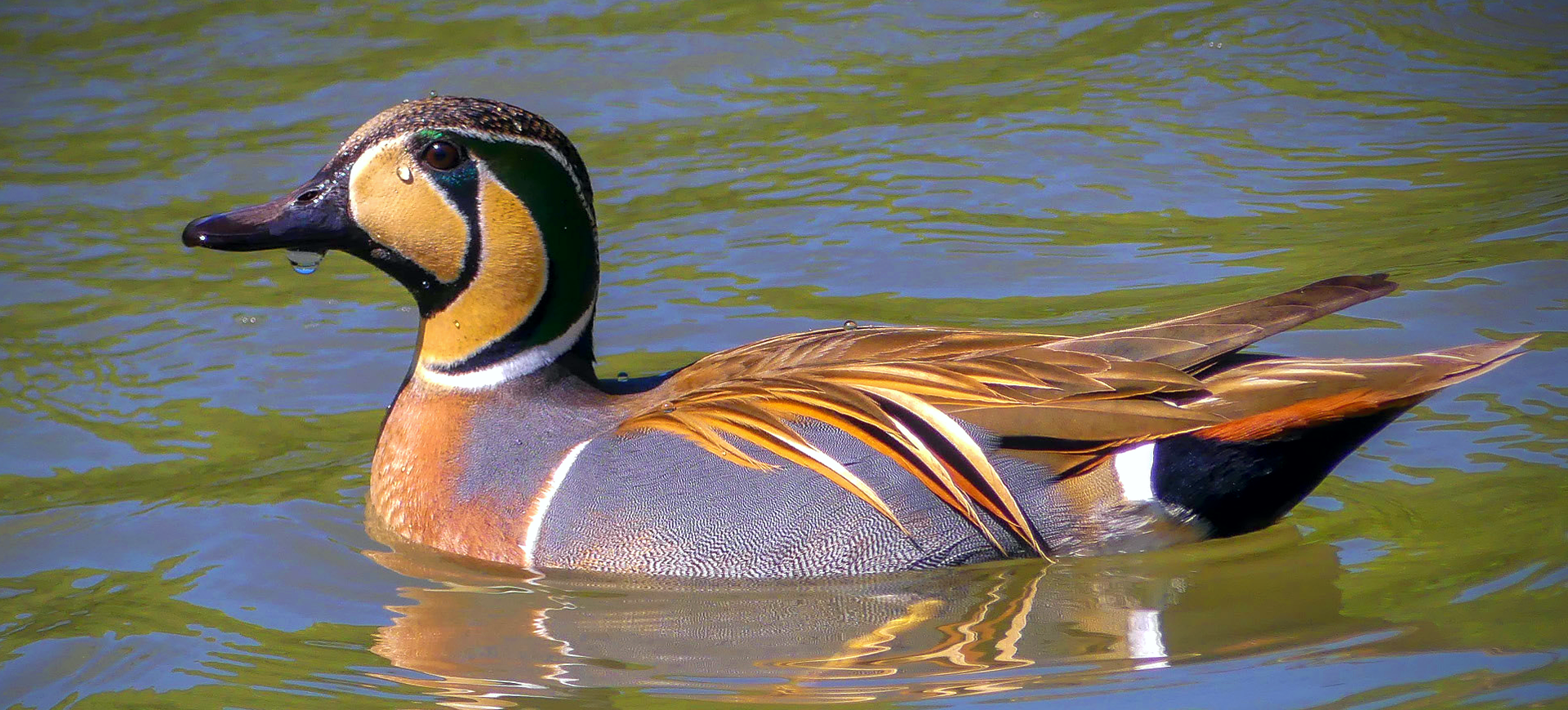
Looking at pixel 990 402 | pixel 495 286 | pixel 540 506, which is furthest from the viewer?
pixel 495 286

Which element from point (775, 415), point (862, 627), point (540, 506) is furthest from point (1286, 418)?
point (540, 506)

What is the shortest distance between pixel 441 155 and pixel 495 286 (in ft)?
1.49

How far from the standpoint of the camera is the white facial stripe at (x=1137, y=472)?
4.72 meters

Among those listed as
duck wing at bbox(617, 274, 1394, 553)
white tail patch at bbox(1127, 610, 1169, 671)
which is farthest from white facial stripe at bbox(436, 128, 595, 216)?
white tail patch at bbox(1127, 610, 1169, 671)

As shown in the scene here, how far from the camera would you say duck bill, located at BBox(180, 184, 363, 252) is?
5145 mm

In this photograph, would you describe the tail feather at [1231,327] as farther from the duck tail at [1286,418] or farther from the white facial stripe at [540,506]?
the white facial stripe at [540,506]

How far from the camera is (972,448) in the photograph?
470 cm

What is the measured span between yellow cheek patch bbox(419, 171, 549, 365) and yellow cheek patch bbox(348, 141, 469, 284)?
95 mm

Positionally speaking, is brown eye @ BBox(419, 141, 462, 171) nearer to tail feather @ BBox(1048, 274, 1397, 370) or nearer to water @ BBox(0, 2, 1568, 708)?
water @ BBox(0, 2, 1568, 708)

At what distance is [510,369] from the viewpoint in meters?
5.34

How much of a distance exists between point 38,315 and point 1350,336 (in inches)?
219

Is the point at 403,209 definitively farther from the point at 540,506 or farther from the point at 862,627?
the point at 862,627

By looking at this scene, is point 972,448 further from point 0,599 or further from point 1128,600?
point 0,599

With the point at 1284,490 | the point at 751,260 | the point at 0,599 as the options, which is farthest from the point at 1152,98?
the point at 0,599
